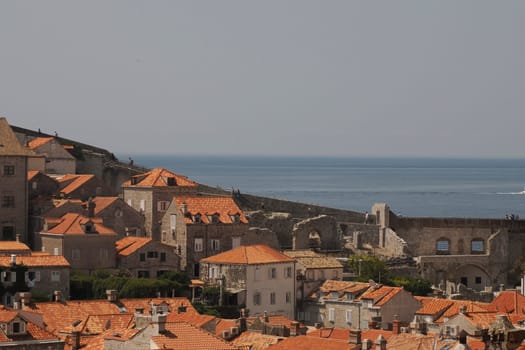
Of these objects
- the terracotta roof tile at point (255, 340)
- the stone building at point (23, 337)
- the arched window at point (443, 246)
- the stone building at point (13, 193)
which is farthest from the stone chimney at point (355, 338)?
the arched window at point (443, 246)

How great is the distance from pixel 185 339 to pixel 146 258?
2843cm

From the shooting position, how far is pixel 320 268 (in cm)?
7081

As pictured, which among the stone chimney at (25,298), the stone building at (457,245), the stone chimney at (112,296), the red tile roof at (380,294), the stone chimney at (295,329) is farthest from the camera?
the stone building at (457,245)

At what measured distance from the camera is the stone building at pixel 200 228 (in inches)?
2793

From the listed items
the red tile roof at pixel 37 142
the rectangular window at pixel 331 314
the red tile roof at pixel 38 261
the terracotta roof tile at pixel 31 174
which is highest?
the red tile roof at pixel 37 142

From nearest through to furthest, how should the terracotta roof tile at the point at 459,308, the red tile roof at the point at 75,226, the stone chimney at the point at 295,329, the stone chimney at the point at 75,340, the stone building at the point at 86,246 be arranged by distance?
the stone chimney at the point at 75,340, the stone chimney at the point at 295,329, the terracotta roof tile at the point at 459,308, the stone building at the point at 86,246, the red tile roof at the point at 75,226

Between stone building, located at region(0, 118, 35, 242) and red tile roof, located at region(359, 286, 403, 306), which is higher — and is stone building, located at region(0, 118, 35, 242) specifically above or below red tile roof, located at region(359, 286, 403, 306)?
above

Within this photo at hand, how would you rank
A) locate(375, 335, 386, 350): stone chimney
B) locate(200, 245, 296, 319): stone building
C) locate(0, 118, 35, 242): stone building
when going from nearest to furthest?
locate(375, 335, 386, 350): stone chimney → locate(200, 245, 296, 319): stone building → locate(0, 118, 35, 242): stone building

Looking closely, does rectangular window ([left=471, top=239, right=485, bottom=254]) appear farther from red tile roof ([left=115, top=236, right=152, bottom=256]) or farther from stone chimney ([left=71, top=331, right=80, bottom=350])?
stone chimney ([left=71, top=331, right=80, bottom=350])

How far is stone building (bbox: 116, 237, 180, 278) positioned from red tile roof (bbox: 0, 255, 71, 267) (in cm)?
371

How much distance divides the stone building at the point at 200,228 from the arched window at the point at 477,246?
14787mm

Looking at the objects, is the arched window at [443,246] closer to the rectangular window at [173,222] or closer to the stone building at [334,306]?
the stone building at [334,306]

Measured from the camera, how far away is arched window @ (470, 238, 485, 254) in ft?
271

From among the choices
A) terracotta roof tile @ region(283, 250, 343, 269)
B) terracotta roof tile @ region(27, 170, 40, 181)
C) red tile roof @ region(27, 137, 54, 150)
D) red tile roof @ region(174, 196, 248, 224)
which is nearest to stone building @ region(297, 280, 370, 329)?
terracotta roof tile @ region(283, 250, 343, 269)
